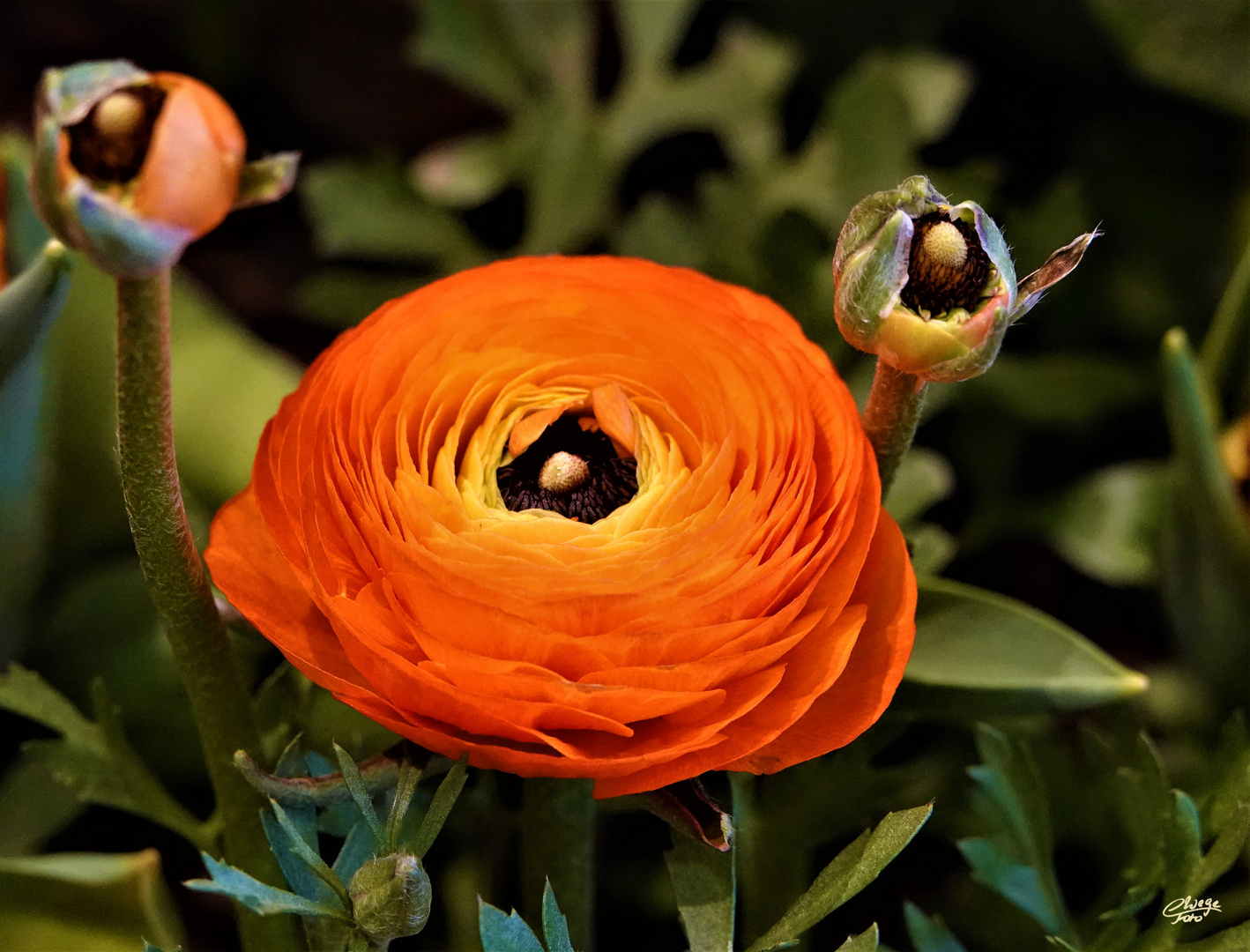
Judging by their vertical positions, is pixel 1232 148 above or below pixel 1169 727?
above

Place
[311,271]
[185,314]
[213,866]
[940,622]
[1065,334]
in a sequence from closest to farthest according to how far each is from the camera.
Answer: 1. [213,866]
2. [940,622]
3. [185,314]
4. [1065,334]
5. [311,271]

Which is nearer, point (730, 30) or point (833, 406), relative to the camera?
point (833, 406)

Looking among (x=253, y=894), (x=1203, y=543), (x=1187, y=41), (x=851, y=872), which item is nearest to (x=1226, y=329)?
(x=1203, y=543)

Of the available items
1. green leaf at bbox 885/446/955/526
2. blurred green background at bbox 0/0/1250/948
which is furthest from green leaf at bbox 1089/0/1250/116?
green leaf at bbox 885/446/955/526

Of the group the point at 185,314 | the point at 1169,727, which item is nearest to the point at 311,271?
the point at 185,314

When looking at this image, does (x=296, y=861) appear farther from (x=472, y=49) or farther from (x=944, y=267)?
(x=472, y=49)

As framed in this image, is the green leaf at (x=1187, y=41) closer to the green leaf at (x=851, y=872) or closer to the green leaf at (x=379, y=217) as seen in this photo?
the green leaf at (x=379, y=217)

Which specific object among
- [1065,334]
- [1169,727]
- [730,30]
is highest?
[730,30]

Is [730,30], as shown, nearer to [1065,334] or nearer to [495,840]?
[1065,334]
